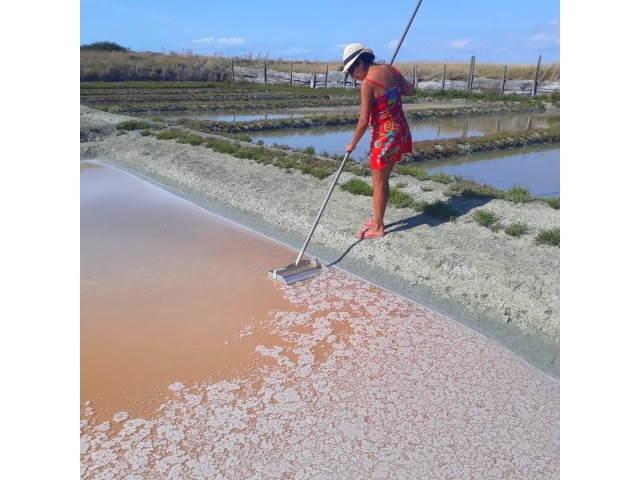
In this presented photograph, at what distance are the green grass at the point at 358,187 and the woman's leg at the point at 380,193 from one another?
4.20 feet

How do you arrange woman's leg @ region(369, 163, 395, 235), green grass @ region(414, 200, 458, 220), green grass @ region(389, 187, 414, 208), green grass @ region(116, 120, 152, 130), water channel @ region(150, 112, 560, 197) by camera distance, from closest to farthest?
woman's leg @ region(369, 163, 395, 235)
green grass @ region(414, 200, 458, 220)
green grass @ region(389, 187, 414, 208)
water channel @ region(150, 112, 560, 197)
green grass @ region(116, 120, 152, 130)

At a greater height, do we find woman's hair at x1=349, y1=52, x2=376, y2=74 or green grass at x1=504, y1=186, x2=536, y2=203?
woman's hair at x1=349, y1=52, x2=376, y2=74

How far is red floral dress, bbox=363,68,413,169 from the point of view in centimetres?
474

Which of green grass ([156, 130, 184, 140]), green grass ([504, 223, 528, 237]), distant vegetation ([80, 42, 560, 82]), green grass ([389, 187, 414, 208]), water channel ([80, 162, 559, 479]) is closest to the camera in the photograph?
water channel ([80, 162, 559, 479])

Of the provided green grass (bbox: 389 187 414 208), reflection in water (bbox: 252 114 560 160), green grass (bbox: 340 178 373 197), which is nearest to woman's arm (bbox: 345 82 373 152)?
green grass (bbox: 389 187 414 208)

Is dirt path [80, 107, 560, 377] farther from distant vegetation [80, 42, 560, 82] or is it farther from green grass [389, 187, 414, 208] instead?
distant vegetation [80, 42, 560, 82]

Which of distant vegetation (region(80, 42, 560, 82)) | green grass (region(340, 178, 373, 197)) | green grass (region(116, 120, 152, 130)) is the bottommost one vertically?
green grass (region(340, 178, 373, 197))

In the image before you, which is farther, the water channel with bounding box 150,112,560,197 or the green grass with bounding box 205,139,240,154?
the water channel with bounding box 150,112,560,197

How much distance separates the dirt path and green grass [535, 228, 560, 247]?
84 millimetres

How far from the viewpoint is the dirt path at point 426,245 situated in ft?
12.9

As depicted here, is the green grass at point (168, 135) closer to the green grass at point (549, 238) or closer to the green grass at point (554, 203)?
the green grass at point (554, 203)

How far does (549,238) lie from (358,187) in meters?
2.38

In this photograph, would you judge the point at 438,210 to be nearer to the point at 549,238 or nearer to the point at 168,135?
the point at 549,238

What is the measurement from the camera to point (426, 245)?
16.1ft
